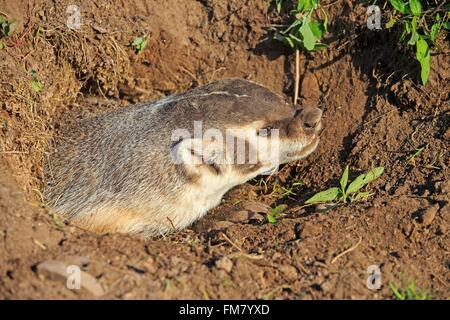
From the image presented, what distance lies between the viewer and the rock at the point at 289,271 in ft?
13.7

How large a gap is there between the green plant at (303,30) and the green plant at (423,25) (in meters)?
0.75

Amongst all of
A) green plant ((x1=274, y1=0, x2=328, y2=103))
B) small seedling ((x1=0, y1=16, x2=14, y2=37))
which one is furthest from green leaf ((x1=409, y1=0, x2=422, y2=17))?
small seedling ((x1=0, y1=16, x2=14, y2=37))

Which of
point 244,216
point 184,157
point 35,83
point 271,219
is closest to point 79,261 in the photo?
point 184,157

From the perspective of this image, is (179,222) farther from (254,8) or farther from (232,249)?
(254,8)

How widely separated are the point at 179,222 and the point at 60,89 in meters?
1.97

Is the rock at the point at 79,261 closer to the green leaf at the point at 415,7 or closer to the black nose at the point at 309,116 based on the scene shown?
the black nose at the point at 309,116

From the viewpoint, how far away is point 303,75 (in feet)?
21.6

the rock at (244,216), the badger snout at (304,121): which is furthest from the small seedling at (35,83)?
the badger snout at (304,121)

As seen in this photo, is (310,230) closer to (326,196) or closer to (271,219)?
(271,219)

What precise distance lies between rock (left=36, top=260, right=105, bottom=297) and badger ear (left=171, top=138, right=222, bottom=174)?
1.55 metres

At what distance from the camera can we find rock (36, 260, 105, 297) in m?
3.72

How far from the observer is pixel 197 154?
5.15 meters

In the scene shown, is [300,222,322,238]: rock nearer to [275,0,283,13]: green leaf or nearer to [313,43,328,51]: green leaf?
[313,43,328,51]: green leaf
